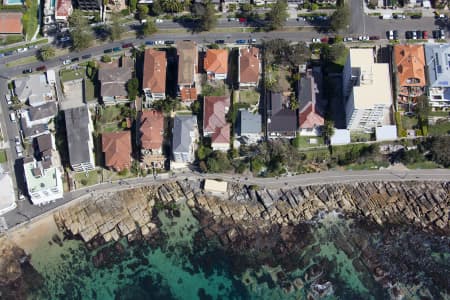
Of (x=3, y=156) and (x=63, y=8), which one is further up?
(x=63, y=8)

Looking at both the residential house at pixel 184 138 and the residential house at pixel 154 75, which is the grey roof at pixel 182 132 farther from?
the residential house at pixel 154 75

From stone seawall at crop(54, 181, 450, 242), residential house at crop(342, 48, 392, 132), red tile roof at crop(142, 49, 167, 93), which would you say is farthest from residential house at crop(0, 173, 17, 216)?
residential house at crop(342, 48, 392, 132)

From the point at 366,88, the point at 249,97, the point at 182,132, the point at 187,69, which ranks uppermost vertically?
the point at 187,69

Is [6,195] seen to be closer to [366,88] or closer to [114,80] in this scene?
[114,80]

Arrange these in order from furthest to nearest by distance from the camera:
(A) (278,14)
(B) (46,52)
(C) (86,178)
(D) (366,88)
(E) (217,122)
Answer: (B) (46,52) → (A) (278,14) → (C) (86,178) → (E) (217,122) → (D) (366,88)

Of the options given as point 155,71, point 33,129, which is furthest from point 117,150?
point 33,129

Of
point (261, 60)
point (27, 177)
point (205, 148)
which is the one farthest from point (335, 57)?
point (27, 177)

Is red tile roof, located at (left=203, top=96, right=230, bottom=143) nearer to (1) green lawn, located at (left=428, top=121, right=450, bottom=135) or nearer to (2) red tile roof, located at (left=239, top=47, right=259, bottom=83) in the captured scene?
(2) red tile roof, located at (left=239, top=47, right=259, bottom=83)
